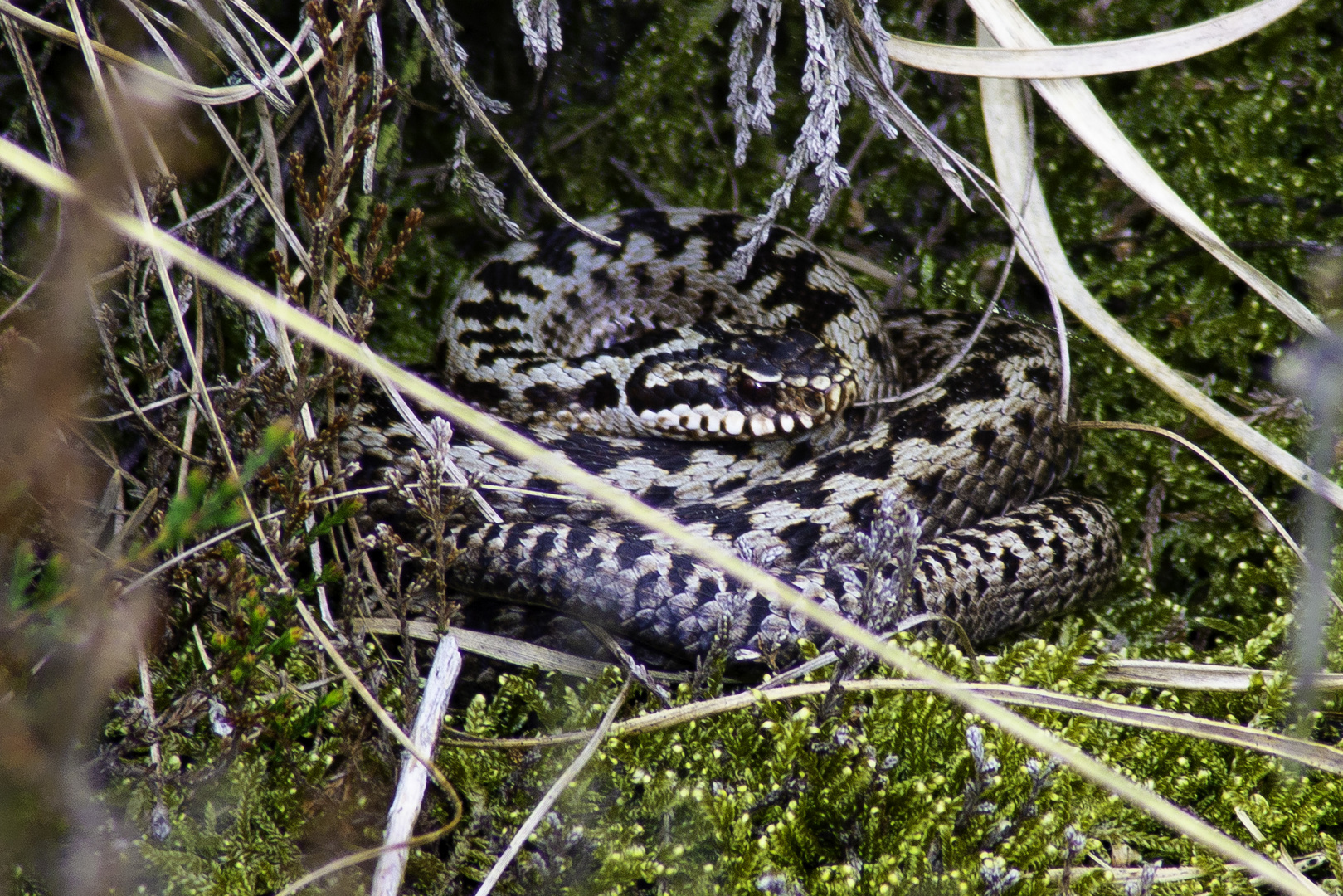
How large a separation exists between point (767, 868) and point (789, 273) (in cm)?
308

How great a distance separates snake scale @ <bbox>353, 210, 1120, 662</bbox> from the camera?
2855 mm

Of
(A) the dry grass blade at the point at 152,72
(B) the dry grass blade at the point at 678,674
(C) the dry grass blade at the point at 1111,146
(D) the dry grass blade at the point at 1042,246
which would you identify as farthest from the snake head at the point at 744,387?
(A) the dry grass blade at the point at 152,72

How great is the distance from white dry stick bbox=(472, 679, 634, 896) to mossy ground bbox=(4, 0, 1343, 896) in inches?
2.2

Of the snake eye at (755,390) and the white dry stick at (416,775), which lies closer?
the white dry stick at (416,775)

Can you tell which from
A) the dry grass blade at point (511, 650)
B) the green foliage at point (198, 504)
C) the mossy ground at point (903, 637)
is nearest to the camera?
the green foliage at point (198, 504)

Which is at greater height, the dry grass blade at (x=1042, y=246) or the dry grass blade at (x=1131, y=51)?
the dry grass blade at (x=1131, y=51)

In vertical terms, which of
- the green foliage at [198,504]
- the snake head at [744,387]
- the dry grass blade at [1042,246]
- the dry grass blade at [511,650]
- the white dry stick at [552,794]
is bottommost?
the dry grass blade at [511,650]

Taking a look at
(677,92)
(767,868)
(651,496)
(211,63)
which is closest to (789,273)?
(677,92)

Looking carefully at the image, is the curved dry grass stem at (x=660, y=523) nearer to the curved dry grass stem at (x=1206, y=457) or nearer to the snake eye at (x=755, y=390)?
the curved dry grass stem at (x=1206, y=457)

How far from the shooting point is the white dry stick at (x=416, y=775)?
1841mm

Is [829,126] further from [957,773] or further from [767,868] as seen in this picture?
[767,868]

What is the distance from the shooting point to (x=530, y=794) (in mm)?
2186

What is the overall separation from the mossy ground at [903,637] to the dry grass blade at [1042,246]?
2.27 ft

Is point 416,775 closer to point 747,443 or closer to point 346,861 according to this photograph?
point 346,861
